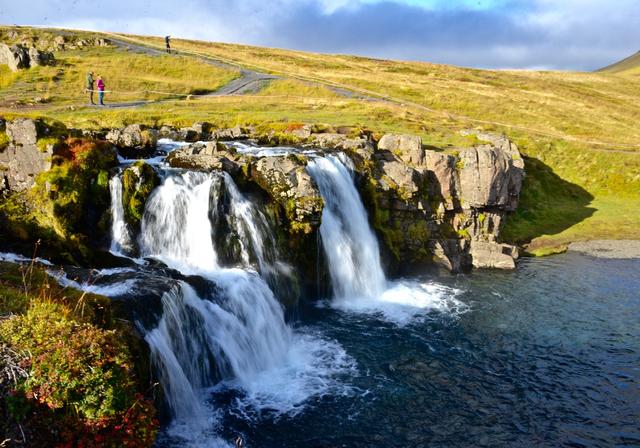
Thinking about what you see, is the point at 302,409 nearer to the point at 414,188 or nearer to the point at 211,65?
the point at 414,188

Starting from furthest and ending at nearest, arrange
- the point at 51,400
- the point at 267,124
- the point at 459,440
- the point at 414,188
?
the point at 267,124
the point at 414,188
the point at 459,440
the point at 51,400

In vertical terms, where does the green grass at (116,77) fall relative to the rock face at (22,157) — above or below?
above

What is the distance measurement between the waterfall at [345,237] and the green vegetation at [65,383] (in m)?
19.8

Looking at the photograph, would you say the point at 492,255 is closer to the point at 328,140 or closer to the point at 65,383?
the point at 328,140

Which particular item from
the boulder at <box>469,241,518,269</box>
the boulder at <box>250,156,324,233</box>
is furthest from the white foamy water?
the boulder at <box>469,241,518,269</box>

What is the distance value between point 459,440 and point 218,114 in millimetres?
43335

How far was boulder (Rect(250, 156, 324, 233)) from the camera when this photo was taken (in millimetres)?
28656

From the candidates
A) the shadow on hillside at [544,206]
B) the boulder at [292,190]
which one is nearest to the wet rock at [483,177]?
the shadow on hillside at [544,206]

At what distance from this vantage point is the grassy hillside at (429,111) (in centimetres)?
4788

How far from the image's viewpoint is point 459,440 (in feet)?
54.1

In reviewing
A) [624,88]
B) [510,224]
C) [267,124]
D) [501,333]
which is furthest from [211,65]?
[624,88]

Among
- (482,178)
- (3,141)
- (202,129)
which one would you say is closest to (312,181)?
(202,129)

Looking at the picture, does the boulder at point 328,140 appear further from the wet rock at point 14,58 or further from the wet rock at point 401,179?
the wet rock at point 14,58

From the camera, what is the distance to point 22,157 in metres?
23.5
